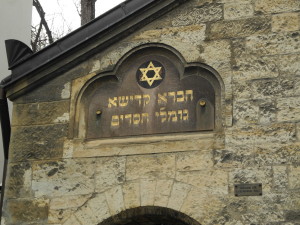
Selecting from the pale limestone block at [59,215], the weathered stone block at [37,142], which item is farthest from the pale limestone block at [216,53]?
the pale limestone block at [59,215]

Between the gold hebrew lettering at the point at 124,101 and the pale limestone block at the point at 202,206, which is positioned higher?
the gold hebrew lettering at the point at 124,101

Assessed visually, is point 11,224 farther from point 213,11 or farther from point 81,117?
point 213,11

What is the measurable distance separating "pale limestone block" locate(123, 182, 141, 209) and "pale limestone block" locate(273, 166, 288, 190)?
57.4 inches

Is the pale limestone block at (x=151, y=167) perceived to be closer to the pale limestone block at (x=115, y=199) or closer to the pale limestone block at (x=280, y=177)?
the pale limestone block at (x=115, y=199)

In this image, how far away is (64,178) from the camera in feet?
27.6

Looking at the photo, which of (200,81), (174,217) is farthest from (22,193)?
(200,81)

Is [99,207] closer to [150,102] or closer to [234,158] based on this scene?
[150,102]

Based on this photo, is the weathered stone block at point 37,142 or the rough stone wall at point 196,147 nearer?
the rough stone wall at point 196,147

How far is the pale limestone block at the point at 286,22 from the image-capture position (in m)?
8.20

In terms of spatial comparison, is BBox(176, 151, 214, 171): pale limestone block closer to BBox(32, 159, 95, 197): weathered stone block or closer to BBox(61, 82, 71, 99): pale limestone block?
BBox(32, 159, 95, 197): weathered stone block

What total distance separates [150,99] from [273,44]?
149 cm

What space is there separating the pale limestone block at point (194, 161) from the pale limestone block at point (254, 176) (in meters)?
0.28

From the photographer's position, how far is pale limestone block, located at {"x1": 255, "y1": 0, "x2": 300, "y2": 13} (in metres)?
8.27

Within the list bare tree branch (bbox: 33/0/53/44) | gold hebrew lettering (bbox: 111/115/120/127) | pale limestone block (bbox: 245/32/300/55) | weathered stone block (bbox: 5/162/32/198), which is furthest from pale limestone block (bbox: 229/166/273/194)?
bare tree branch (bbox: 33/0/53/44)
